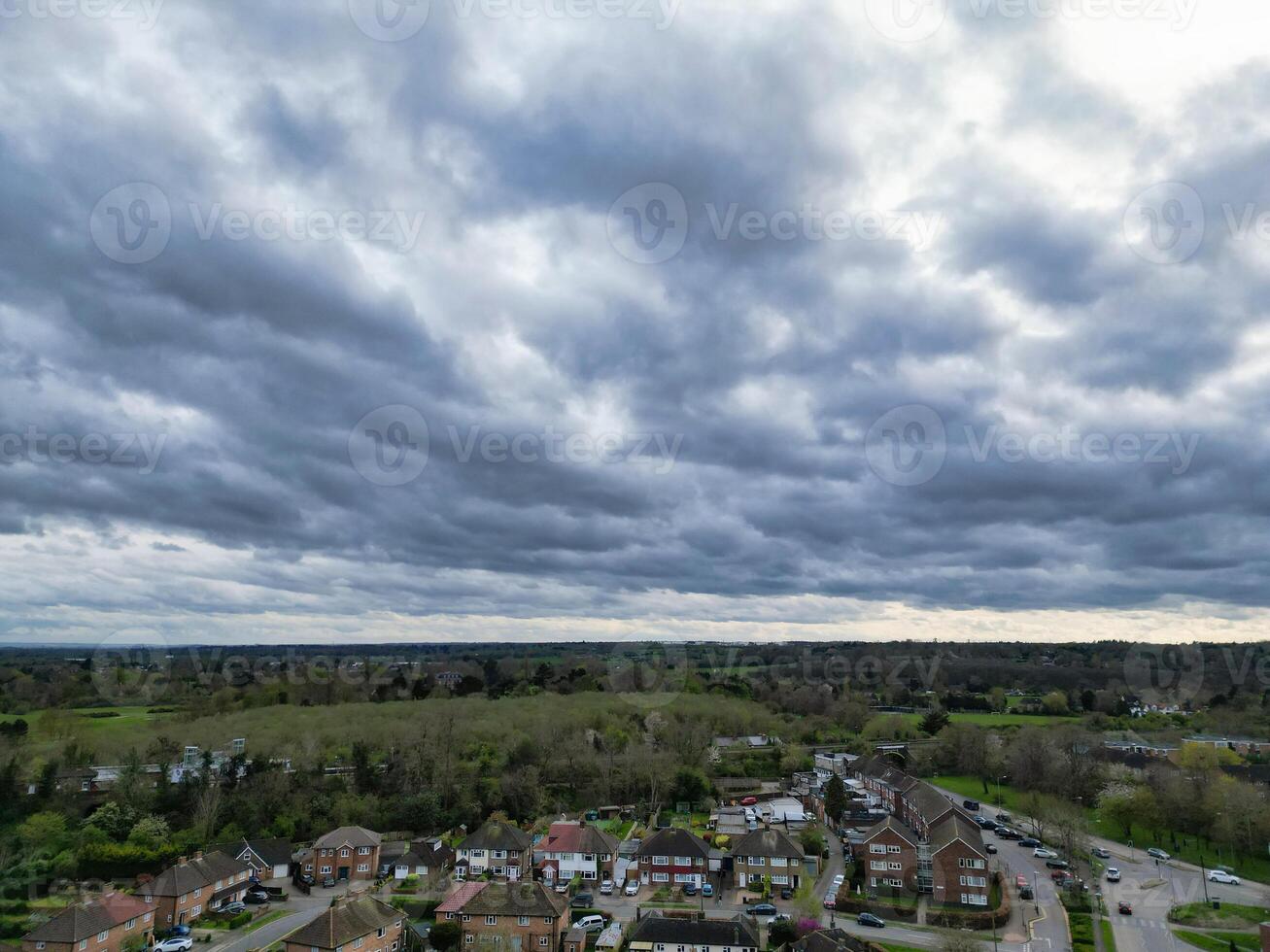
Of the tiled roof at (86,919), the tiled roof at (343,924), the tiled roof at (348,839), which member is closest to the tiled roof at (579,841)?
the tiled roof at (348,839)

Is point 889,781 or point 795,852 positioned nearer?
point 795,852

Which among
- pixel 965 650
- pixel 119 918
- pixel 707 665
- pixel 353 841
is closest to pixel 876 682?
pixel 707 665

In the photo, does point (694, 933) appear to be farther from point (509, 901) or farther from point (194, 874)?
point (194, 874)

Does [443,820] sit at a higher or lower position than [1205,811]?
lower

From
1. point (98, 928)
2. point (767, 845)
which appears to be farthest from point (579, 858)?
Result: point (98, 928)

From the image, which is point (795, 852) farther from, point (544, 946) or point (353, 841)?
point (353, 841)

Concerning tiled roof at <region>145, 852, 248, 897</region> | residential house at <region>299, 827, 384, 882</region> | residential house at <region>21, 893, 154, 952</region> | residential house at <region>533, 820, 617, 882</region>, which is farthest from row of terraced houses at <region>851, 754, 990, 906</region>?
residential house at <region>21, 893, 154, 952</region>

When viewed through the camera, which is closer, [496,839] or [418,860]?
[418,860]
